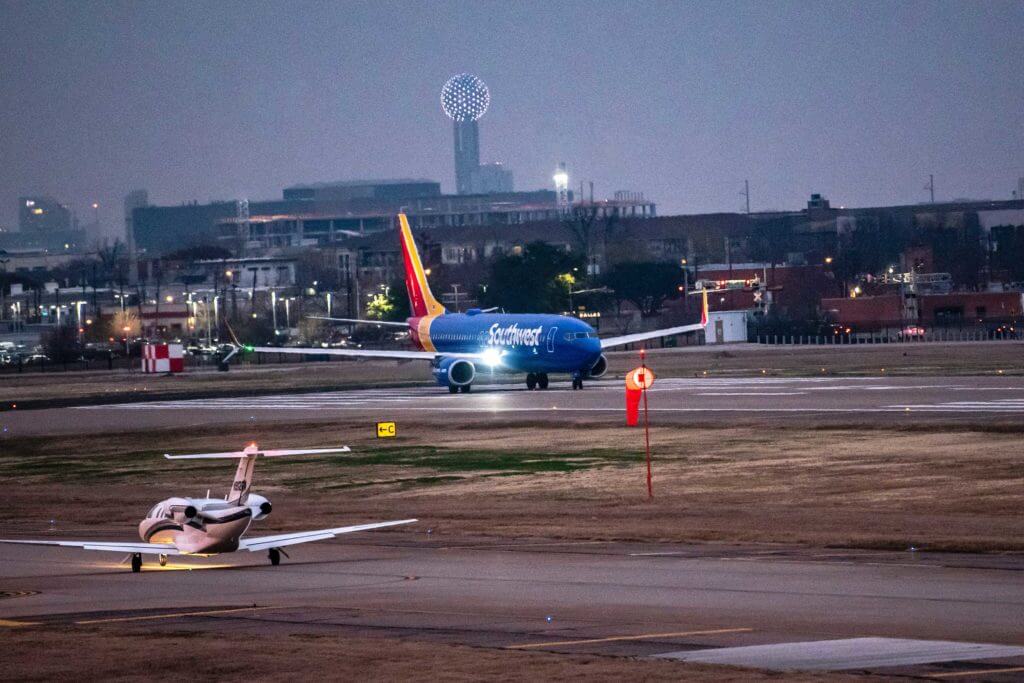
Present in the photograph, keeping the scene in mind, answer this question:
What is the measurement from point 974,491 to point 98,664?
19.9 m

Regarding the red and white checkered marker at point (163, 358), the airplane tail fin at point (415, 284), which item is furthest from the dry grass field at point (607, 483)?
the red and white checkered marker at point (163, 358)

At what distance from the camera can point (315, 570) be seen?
2516 centimetres

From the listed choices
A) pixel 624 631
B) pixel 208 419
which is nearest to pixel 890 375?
pixel 208 419

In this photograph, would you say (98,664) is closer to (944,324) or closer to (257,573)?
(257,573)

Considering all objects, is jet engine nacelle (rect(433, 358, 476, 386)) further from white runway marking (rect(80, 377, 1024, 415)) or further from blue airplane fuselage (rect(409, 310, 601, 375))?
blue airplane fuselage (rect(409, 310, 601, 375))

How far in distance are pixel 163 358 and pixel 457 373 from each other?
1661 inches

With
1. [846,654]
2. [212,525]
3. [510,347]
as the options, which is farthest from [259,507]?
[510,347]

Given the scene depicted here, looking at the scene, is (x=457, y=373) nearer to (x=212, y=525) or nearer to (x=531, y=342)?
(x=531, y=342)

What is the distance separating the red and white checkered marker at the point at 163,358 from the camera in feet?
369

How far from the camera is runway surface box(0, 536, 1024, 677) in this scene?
17828 millimetres

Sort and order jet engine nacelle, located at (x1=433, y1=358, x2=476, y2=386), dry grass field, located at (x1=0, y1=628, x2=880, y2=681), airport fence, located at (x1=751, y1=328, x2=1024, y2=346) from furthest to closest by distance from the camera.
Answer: airport fence, located at (x1=751, y1=328, x2=1024, y2=346) → jet engine nacelle, located at (x1=433, y1=358, x2=476, y2=386) → dry grass field, located at (x1=0, y1=628, x2=880, y2=681)

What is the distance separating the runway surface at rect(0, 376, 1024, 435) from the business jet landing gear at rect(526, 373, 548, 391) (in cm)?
50

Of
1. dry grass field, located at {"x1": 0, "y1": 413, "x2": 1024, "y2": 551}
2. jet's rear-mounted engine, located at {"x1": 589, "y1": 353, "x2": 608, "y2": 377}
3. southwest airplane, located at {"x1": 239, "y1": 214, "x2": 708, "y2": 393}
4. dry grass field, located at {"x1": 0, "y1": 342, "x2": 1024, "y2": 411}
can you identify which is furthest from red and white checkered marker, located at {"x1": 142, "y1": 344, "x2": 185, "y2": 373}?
dry grass field, located at {"x1": 0, "y1": 413, "x2": 1024, "y2": 551}

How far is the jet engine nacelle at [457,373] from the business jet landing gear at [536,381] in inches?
110
